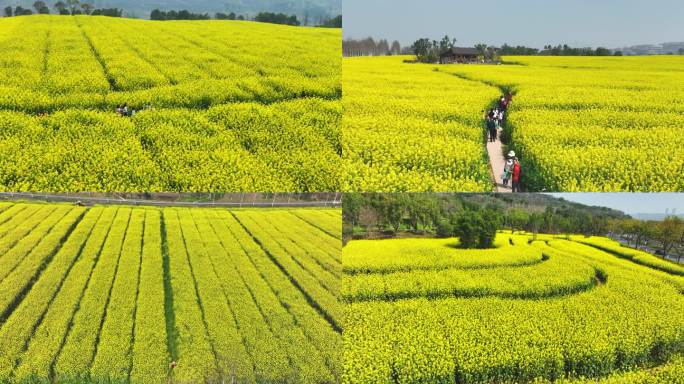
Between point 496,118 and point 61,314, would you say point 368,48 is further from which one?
point 61,314

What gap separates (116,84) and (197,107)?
2.49 metres

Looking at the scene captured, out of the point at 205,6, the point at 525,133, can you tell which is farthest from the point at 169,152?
the point at 205,6

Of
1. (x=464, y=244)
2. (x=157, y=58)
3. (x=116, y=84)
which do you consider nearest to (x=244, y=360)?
(x=464, y=244)

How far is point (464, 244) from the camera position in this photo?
27.7 feet

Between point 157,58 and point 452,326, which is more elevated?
point 157,58

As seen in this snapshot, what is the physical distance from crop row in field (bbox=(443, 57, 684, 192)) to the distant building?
6.01m

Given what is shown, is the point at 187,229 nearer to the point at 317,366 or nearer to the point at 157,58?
the point at 317,366

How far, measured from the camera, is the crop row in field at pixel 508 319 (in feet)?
24.3

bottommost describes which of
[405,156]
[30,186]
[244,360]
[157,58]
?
[244,360]

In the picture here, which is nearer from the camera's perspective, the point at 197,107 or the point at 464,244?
the point at 464,244

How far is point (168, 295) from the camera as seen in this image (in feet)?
29.3

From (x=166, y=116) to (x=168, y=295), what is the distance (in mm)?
3767

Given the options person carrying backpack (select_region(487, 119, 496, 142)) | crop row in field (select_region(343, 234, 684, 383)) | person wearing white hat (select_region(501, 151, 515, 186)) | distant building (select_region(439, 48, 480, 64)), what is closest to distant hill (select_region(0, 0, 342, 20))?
distant building (select_region(439, 48, 480, 64))

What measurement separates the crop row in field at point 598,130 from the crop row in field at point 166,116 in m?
3.91
